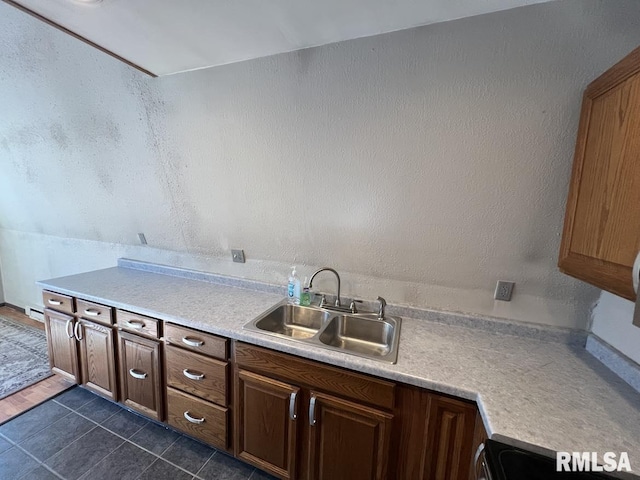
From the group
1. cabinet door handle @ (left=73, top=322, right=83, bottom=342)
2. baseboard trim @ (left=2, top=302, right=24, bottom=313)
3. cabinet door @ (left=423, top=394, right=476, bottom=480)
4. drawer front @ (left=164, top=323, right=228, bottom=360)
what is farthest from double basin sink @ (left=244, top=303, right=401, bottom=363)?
baseboard trim @ (left=2, top=302, right=24, bottom=313)

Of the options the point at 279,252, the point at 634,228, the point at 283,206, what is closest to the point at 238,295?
the point at 279,252

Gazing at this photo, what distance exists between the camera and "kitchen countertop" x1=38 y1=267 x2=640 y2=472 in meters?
0.85

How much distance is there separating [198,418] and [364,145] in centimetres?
181

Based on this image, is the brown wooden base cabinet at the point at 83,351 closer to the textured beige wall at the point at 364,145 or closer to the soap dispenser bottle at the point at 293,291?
the textured beige wall at the point at 364,145

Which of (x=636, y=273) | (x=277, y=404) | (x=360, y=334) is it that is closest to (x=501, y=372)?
(x=636, y=273)

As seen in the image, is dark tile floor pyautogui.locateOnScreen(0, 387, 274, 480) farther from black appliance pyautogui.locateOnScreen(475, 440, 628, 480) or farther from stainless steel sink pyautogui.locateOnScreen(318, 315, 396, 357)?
black appliance pyautogui.locateOnScreen(475, 440, 628, 480)

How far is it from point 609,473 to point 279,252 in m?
1.69

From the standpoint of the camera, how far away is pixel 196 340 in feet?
5.05

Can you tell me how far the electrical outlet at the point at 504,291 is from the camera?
1427 mm

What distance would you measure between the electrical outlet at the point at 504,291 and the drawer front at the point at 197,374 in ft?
4.94

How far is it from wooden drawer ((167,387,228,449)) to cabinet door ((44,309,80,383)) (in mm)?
951

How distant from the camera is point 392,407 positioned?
115 centimetres

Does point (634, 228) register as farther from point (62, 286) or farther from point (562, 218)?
point (62, 286)

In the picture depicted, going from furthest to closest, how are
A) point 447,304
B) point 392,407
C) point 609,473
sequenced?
point 447,304, point 392,407, point 609,473
